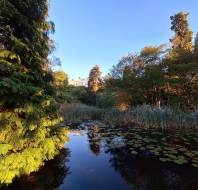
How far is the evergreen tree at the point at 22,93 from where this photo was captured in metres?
3.51

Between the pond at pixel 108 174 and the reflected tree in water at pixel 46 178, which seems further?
the pond at pixel 108 174

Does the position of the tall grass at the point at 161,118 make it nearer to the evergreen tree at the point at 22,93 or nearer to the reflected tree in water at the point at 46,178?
the reflected tree in water at the point at 46,178

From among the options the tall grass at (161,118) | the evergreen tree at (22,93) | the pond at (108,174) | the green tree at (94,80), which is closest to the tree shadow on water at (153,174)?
the pond at (108,174)

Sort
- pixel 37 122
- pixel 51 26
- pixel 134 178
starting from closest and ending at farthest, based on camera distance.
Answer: pixel 37 122
pixel 134 178
pixel 51 26

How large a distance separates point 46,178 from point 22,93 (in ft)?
7.49

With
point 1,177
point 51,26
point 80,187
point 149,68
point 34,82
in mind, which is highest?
point 149,68

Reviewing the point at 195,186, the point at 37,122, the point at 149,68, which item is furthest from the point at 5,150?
the point at 149,68

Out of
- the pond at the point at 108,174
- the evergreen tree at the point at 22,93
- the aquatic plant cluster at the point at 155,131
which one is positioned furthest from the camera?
the aquatic plant cluster at the point at 155,131

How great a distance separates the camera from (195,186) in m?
4.12

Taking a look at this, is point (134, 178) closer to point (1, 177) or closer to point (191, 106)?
point (1, 177)

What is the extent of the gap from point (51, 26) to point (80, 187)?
14.9 ft

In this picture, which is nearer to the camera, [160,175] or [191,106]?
[160,175]

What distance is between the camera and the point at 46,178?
4.48 meters

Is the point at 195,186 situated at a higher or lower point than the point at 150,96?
lower
